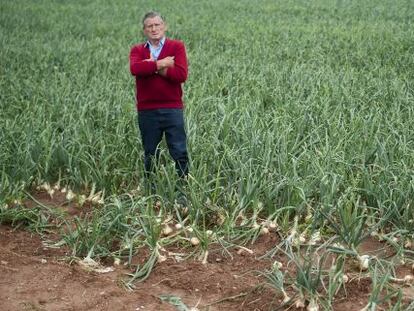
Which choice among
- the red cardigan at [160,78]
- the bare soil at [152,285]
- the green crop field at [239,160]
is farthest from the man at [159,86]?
the bare soil at [152,285]

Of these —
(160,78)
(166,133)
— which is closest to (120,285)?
(166,133)

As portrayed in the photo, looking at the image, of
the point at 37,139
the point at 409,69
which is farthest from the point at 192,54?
the point at 37,139

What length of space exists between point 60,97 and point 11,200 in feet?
7.37

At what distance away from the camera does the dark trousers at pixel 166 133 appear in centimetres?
408

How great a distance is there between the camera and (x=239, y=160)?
4121 mm

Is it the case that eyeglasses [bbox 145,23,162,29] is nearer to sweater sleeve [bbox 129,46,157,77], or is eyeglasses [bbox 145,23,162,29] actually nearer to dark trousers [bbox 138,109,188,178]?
sweater sleeve [bbox 129,46,157,77]

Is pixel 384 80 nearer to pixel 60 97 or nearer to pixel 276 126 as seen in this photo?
pixel 276 126

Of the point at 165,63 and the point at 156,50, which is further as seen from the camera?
the point at 156,50

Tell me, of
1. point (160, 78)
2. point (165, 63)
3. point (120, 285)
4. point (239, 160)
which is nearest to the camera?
point (120, 285)

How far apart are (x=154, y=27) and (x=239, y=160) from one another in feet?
3.22

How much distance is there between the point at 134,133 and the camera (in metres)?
5.03

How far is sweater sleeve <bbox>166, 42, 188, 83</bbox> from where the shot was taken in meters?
3.93

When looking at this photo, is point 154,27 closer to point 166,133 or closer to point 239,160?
point 166,133

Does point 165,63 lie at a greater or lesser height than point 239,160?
greater
